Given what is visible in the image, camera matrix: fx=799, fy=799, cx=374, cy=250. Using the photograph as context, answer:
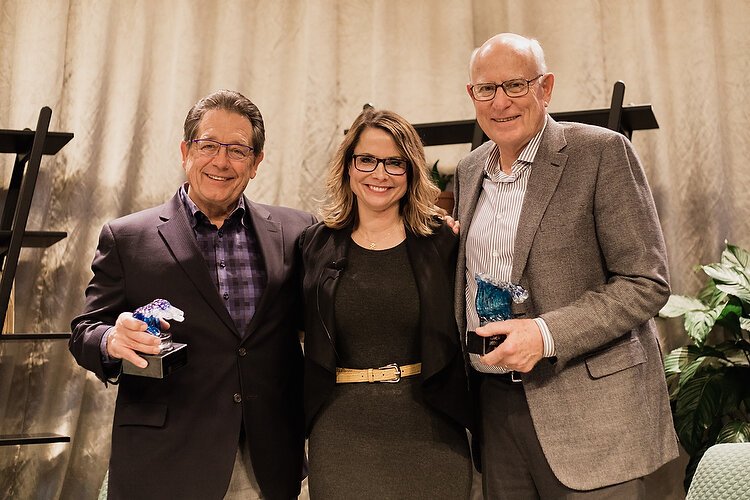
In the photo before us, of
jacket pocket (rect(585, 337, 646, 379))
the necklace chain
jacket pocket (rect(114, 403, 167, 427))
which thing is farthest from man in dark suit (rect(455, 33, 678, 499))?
jacket pocket (rect(114, 403, 167, 427))

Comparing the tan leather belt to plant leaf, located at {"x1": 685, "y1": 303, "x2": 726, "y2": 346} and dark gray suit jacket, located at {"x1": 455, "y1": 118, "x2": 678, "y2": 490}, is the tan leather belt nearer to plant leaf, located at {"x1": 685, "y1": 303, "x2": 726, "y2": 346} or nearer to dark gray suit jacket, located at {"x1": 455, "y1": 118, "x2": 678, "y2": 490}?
dark gray suit jacket, located at {"x1": 455, "y1": 118, "x2": 678, "y2": 490}

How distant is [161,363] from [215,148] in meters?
0.69

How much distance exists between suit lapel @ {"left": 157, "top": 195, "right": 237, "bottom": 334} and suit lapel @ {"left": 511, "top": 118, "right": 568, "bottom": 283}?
798 millimetres

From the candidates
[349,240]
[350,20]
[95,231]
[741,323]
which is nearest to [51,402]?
[95,231]

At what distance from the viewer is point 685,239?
12.6 ft

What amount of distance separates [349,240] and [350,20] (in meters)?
2.35

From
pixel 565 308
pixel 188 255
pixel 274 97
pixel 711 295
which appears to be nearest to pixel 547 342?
pixel 565 308

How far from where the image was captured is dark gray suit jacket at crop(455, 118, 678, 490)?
1.95 m

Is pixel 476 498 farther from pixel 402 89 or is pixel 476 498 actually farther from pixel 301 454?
pixel 402 89

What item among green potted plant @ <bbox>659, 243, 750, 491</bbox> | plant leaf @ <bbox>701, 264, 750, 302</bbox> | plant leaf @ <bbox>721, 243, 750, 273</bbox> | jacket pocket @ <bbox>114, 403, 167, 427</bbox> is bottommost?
green potted plant @ <bbox>659, 243, 750, 491</bbox>

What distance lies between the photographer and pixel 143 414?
212 cm

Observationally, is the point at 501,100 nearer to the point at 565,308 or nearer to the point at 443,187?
the point at 565,308

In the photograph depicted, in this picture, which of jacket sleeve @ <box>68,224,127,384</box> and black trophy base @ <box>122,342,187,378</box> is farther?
jacket sleeve @ <box>68,224,127,384</box>

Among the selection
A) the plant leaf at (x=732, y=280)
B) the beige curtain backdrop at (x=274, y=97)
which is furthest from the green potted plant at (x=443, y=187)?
the plant leaf at (x=732, y=280)
